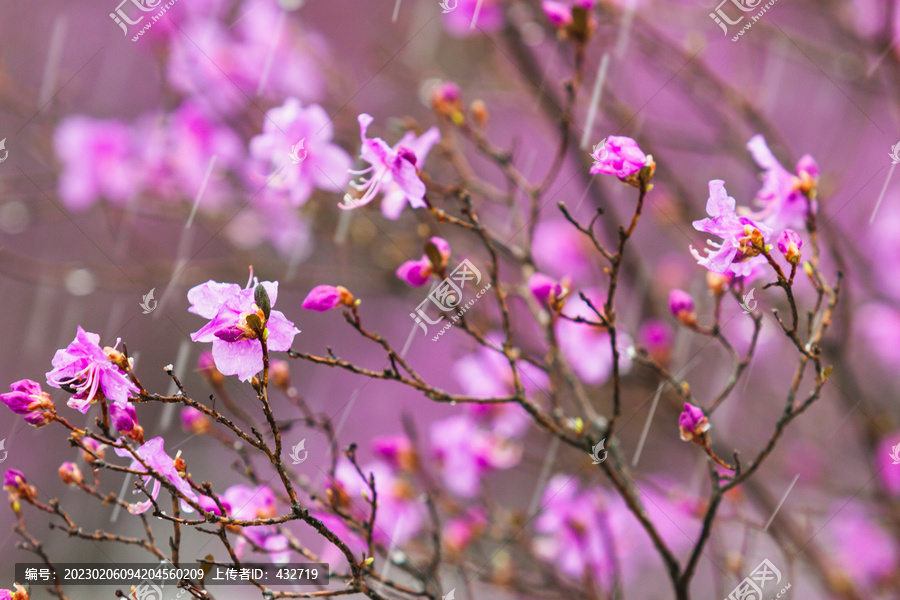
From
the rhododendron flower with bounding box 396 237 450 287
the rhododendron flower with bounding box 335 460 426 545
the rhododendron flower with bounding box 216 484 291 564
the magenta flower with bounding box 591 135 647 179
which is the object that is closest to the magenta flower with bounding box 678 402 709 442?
the magenta flower with bounding box 591 135 647 179

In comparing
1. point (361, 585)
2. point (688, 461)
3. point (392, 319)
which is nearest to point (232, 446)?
point (361, 585)

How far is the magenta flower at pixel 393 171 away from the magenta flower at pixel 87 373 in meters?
0.57

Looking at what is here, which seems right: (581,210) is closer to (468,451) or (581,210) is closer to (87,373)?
(468,451)

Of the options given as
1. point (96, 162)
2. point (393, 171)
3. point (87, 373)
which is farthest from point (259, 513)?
point (96, 162)

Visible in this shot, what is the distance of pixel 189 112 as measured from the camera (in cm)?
273

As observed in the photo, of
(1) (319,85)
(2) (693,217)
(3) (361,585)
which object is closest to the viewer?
(3) (361,585)

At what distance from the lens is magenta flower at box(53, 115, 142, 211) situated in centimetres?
312

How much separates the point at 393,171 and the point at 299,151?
1.53 ft

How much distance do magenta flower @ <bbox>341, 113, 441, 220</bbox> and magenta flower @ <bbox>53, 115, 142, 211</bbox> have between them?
6.79ft

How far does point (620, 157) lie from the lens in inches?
48.0

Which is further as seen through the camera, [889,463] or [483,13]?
[483,13]

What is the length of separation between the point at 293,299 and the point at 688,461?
145 inches

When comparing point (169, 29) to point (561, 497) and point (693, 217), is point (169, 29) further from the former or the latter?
point (561, 497)

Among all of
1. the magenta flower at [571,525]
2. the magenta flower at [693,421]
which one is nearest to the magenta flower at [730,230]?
the magenta flower at [693,421]
